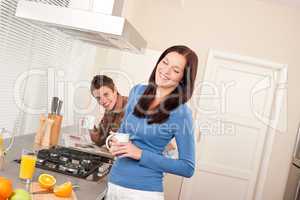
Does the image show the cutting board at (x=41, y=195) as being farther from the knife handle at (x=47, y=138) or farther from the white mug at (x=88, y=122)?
the white mug at (x=88, y=122)

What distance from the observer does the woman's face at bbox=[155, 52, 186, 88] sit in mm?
1648

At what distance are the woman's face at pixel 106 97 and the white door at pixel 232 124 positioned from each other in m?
1.89

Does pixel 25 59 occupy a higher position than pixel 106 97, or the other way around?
pixel 25 59

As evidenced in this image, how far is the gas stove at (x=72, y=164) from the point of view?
1.84m

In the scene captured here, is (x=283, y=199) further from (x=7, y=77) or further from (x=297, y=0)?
(x=7, y=77)

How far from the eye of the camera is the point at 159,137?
1.61m

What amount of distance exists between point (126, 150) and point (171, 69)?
388 mm

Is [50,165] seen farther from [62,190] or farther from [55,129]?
[55,129]

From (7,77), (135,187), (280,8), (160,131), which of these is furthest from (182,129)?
(280,8)

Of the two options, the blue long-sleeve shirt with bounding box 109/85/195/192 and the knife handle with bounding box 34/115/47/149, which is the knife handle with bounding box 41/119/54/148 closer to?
the knife handle with bounding box 34/115/47/149

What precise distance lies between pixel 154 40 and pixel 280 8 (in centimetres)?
143

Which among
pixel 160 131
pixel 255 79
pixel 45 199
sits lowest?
pixel 45 199

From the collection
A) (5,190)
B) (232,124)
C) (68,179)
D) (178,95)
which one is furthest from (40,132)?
Answer: (232,124)

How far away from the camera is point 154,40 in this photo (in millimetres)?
4383
